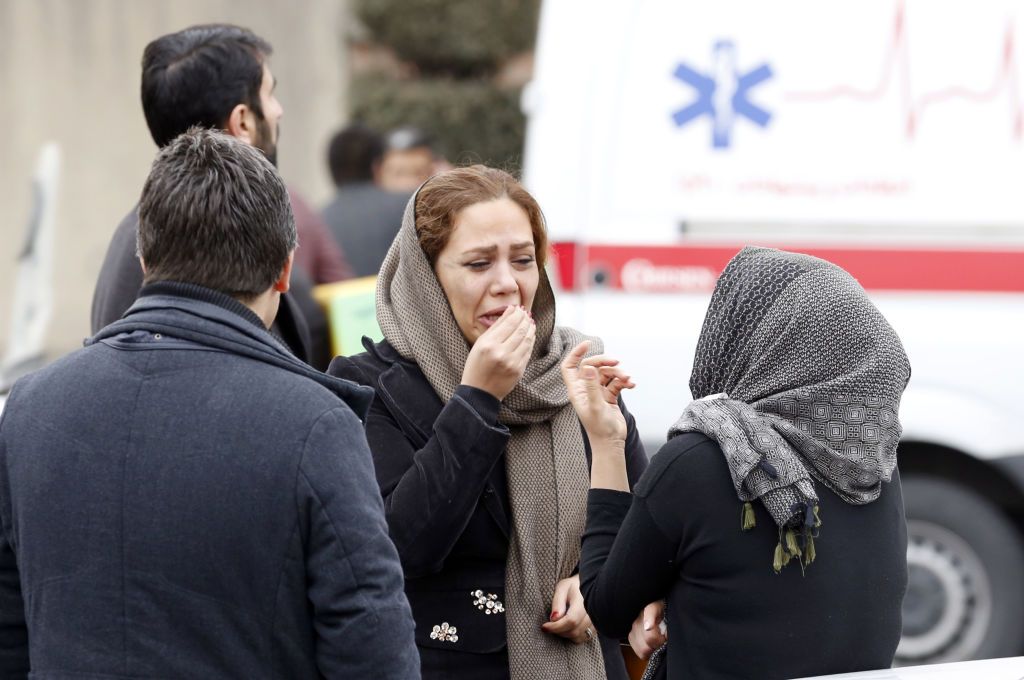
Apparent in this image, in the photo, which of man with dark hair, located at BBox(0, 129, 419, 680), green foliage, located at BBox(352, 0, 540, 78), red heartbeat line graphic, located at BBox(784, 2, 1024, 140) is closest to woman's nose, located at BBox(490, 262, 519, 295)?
man with dark hair, located at BBox(0, 129, 419, 680)

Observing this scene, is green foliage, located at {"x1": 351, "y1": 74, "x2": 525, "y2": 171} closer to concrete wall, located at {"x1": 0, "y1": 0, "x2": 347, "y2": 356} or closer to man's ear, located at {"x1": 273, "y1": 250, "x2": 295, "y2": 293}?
concrete wall, located at {"x1": 0, "y1": 0, "x2": 347, "y2": 356}

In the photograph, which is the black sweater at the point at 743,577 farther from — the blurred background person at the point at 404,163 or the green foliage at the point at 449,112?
the green foliage at the point at 449,112

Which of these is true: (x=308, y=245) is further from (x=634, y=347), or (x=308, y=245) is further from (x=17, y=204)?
(x=17, y=204)

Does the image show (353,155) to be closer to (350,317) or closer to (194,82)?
(350,317)

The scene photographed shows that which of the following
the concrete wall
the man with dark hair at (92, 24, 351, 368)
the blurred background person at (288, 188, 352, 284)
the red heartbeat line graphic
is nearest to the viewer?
the man with dark hair at (92, 24, 351, 368)

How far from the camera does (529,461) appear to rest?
2502 mm

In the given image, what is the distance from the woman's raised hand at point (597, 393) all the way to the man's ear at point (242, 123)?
983 millimetres

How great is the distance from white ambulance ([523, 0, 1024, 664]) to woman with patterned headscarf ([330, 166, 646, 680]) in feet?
6.47

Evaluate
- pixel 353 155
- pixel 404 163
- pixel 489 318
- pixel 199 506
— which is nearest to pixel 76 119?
pixel 404 163

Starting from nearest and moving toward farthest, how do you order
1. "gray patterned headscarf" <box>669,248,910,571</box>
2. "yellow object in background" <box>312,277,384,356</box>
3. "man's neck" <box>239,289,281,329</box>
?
"man's neck" <box>239,289,281,329</box>
"gray patterned headscarf" <box>669,248,910,571</box>
"yellow object in background" <box>312,277,384,356</box>

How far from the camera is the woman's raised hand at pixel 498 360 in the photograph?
91.0 inches

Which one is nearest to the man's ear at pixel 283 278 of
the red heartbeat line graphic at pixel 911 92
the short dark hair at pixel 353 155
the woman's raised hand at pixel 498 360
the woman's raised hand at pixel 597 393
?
the woman's raised hand at pixel 498 360

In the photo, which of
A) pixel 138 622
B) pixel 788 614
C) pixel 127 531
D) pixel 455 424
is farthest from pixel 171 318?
pixel 788 614

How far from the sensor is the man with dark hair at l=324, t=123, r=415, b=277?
5.98 meters
